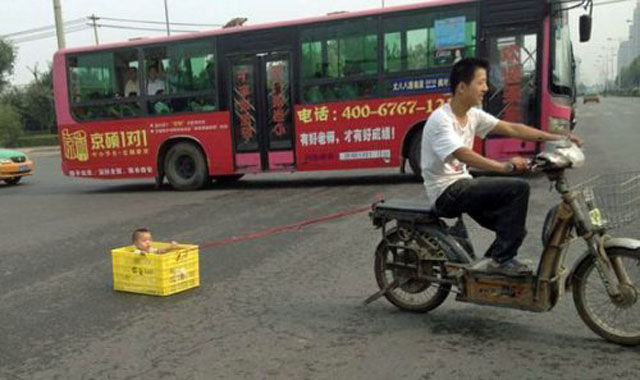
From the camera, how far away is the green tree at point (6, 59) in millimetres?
61438

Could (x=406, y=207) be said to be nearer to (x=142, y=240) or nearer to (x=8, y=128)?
(x=142, y=240)

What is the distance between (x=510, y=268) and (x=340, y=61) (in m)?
8.50

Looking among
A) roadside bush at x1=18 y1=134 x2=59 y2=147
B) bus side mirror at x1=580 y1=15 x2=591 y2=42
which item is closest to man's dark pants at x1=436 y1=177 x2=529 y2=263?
bus side mirror at x1=580 y1=15 x2=591 y2=42

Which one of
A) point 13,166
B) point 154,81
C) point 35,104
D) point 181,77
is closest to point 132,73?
point 154,81

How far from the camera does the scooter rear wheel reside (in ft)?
15.4

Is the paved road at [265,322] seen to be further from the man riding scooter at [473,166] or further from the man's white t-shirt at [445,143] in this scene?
the man's white t-shirt at [445,143]

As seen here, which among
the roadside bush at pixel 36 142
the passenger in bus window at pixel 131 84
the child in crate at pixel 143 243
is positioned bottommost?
the roadside bush at pixel 36 142

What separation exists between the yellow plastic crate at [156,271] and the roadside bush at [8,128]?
44990 millimetres

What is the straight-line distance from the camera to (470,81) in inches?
170

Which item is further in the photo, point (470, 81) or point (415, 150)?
point (415, 150)

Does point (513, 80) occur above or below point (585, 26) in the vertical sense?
below

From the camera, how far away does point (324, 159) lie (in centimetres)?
1245

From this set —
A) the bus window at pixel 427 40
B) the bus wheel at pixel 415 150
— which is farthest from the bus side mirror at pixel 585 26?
the bus wheel at pixel 415 150

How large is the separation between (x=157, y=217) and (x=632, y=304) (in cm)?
765
